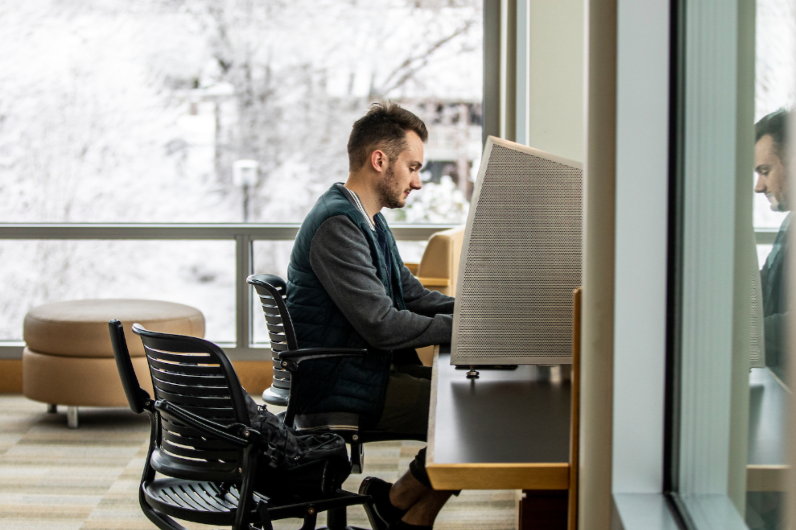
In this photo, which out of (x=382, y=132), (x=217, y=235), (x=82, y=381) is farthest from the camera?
(x=217, y=235)

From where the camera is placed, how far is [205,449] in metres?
1.59

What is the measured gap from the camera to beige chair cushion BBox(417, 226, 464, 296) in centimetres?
322

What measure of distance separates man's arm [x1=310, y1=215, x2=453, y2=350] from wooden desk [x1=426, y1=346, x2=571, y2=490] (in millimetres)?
235

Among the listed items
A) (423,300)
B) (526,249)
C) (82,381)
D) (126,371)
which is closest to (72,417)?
(82,381)

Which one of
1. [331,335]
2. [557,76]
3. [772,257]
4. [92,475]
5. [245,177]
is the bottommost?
[92,475]

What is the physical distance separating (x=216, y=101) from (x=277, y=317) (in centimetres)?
289

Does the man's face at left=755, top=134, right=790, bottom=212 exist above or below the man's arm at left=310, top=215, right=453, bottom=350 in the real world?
above

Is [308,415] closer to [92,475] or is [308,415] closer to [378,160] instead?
[378,160]

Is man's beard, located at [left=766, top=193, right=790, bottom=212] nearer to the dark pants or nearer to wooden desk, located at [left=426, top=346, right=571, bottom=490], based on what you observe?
wooden desk, located at [left=426, top=346, right=571, bottom=490]

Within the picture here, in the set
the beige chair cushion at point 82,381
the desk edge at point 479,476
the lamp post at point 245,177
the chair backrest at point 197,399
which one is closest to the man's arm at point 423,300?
the chair backrest at point 197,399

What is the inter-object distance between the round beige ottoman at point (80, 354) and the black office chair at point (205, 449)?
1951mm

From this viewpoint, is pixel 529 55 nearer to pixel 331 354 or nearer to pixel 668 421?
pixel 331 354

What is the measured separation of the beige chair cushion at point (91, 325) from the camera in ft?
11.4

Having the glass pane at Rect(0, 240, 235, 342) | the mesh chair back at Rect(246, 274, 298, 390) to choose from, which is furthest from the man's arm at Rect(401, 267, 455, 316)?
the glass pane at Rect(0, 240, 235, 342)
